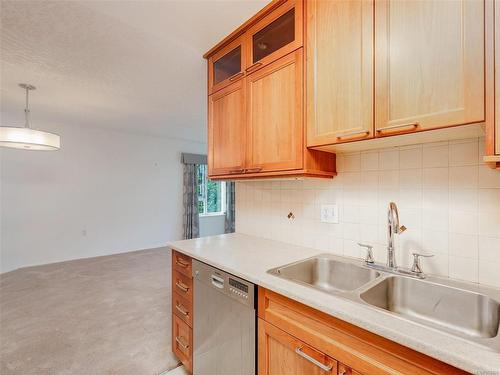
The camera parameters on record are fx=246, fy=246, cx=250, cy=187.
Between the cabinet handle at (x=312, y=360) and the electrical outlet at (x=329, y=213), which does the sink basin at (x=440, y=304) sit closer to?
the cabinet handle at (x=312, y=360)

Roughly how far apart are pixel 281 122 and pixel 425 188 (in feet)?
2.73

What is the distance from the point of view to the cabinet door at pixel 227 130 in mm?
1737

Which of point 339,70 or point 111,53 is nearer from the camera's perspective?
point 339,70

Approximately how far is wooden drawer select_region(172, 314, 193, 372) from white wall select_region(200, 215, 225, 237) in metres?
4.42

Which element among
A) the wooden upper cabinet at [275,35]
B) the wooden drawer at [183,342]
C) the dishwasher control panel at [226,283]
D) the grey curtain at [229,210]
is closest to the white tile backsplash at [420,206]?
→ the dishwasher control panel at [226,283]

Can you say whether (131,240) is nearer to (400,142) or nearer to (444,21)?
(400,142)

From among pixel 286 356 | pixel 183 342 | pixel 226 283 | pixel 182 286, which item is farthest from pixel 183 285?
pixel 286 356

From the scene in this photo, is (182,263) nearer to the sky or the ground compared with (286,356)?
nearer to the sky

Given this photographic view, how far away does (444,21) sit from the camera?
0.91m

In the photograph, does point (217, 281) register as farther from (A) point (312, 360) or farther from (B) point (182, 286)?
(A) point (312, 360)

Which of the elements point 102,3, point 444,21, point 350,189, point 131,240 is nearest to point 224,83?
point 102,3

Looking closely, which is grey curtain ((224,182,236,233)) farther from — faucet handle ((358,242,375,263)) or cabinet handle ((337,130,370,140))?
cabinet handle ((337,130,370,140))

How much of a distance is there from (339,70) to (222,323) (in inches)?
57.7

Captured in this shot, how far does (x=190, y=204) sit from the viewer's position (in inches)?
231
